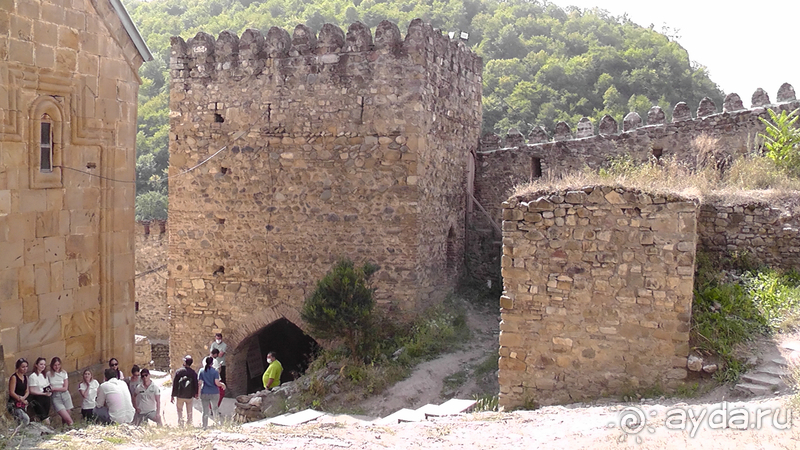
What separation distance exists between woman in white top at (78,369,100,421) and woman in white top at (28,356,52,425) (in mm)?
401

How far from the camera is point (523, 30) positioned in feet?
164

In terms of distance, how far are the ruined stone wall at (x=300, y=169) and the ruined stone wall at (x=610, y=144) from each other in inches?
88.4

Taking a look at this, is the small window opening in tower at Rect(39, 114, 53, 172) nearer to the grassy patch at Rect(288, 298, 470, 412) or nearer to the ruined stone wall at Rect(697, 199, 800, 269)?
the grassy patch at Rect(288, 298, 470, 412)

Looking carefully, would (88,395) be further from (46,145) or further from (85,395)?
(46,145)

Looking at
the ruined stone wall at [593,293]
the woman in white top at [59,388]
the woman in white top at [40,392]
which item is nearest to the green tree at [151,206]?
the woman in white top at [59,388]

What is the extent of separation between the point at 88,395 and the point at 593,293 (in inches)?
234

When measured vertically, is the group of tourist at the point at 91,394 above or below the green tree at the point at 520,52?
below

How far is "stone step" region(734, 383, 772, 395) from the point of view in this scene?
259 inches

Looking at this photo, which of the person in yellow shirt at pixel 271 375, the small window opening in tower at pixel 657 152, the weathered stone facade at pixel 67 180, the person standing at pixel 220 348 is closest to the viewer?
the weathered stone facade at pixel 67 180

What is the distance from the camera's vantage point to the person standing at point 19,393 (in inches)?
255

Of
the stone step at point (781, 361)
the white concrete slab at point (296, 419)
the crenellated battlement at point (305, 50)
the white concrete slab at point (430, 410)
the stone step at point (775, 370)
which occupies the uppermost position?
the crenellated battlement at point (305, 50)

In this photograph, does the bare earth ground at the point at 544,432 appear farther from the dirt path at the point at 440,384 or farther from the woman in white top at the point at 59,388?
the dirt path at the point at 440,384

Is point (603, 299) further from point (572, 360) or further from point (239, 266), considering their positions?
point (239, 266)

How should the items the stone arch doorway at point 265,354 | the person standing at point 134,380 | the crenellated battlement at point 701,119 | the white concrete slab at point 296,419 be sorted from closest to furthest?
the white concrete slab at point 296,419, the person standing at point 134,380, the stone arch doorway at point 265,354, the crenellated battlement at point 701,119
